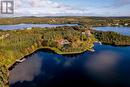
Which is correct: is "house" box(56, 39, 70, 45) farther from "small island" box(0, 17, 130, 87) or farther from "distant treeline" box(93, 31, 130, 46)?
"distant treeline" box(93, 31, 130, 46)

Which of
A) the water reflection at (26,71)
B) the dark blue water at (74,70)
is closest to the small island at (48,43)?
the water reflection at (26,71)

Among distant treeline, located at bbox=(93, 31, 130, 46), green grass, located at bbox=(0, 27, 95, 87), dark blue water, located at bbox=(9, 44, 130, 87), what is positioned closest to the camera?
dark blue water, located at bbox=(9, 44, 130, 87)

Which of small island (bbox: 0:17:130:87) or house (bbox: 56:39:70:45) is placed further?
house (bbox: 56:39:70:45)

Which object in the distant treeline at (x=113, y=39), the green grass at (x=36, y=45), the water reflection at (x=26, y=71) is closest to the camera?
the water reflection at (x=26, y=71)

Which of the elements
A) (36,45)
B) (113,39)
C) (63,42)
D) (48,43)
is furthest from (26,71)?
(113,39)

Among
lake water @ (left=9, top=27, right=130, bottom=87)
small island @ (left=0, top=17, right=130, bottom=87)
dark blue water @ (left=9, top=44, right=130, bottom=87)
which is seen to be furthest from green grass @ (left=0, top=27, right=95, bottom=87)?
dark blue water @ (left=9, top=44, right=130, bottom=87)

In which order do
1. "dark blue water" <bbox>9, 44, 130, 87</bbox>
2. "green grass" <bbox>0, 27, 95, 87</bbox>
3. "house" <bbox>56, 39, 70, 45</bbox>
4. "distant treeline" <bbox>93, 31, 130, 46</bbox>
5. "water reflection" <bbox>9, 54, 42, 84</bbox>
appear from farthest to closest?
1. "distant treeline" <bbox>93, 31, 130, 46</bbox>
2. "house" <bbox>56, 39, 70, 45</bbox>
3. "green grass" <bbox>0, 27, 95, 87</bbox>
4. "water reflection" <bbox>9, 54, 42, 84</bbox>
5. "dark blue water" <bbox>9, 44, 130, 87</bbox>

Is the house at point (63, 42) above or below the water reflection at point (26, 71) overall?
above

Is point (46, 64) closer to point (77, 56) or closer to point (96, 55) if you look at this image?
point (77, 56)

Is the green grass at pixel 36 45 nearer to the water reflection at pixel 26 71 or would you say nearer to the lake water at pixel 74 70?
the lake water at pixel 74 70
